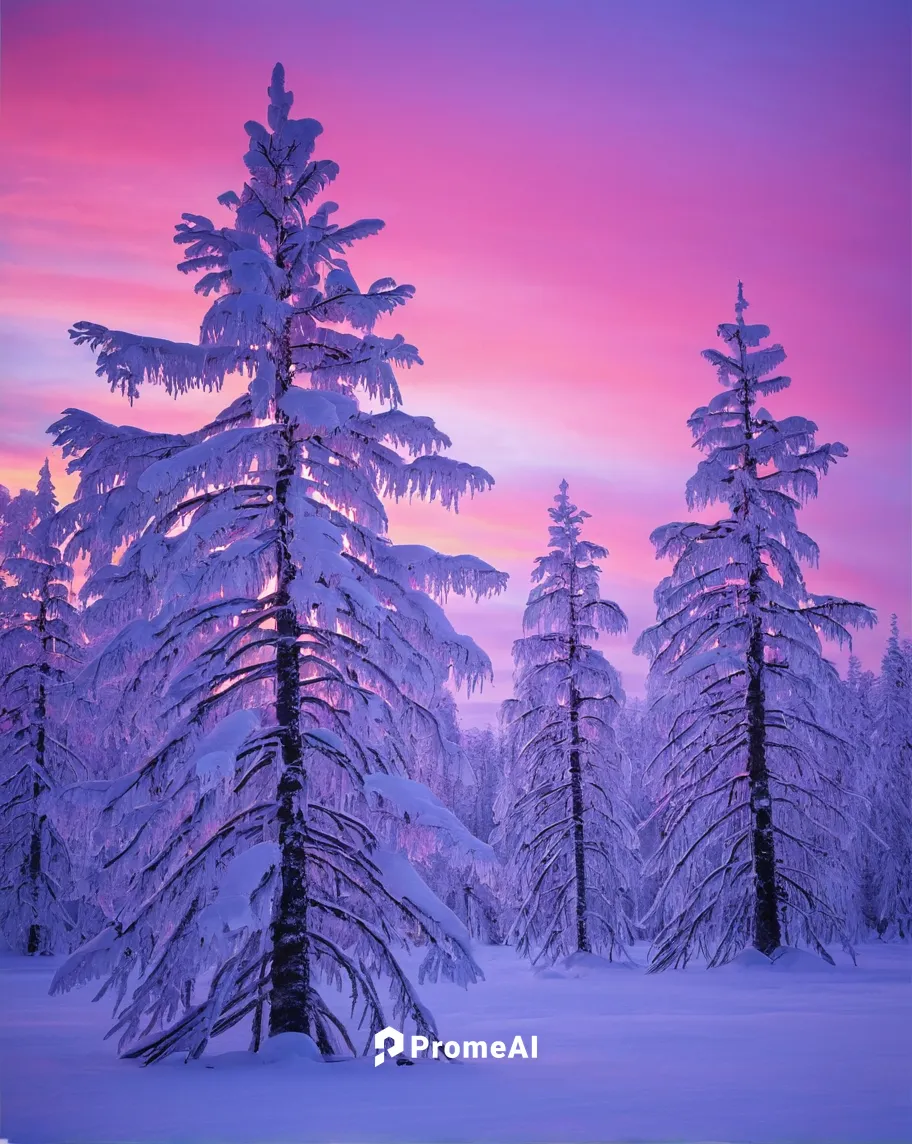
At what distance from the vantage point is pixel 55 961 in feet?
90.2

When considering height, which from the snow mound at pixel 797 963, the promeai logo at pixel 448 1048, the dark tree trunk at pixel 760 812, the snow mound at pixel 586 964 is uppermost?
the dark tree trunk at pixel 760 812

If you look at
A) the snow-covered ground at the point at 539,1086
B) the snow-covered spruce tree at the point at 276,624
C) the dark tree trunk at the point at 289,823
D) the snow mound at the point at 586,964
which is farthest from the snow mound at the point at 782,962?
the dark tree trunk at the point at 289,823

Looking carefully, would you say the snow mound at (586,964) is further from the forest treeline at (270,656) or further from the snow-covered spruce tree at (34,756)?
the snow-covered spruce tree at (34,756)

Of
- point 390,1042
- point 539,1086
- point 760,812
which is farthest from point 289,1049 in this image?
point 760,812

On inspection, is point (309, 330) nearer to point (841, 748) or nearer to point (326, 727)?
point (326, 727)

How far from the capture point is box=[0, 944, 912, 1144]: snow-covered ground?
7371 millimetres

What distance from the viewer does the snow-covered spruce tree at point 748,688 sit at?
64.0 ft

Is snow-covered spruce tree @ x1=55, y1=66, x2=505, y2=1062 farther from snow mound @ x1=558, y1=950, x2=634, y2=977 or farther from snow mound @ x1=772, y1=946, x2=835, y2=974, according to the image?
snow mound @ x1=558, y1=950, x2=634, y2=977

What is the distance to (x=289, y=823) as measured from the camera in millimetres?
10430

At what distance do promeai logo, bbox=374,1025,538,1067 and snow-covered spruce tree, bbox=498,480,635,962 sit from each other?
561 inches

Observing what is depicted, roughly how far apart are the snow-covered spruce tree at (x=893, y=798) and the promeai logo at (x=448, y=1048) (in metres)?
30.2

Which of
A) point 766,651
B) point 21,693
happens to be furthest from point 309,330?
point 21,693

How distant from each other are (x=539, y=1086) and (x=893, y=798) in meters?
33.5

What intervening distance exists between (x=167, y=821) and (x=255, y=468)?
4.32 m
